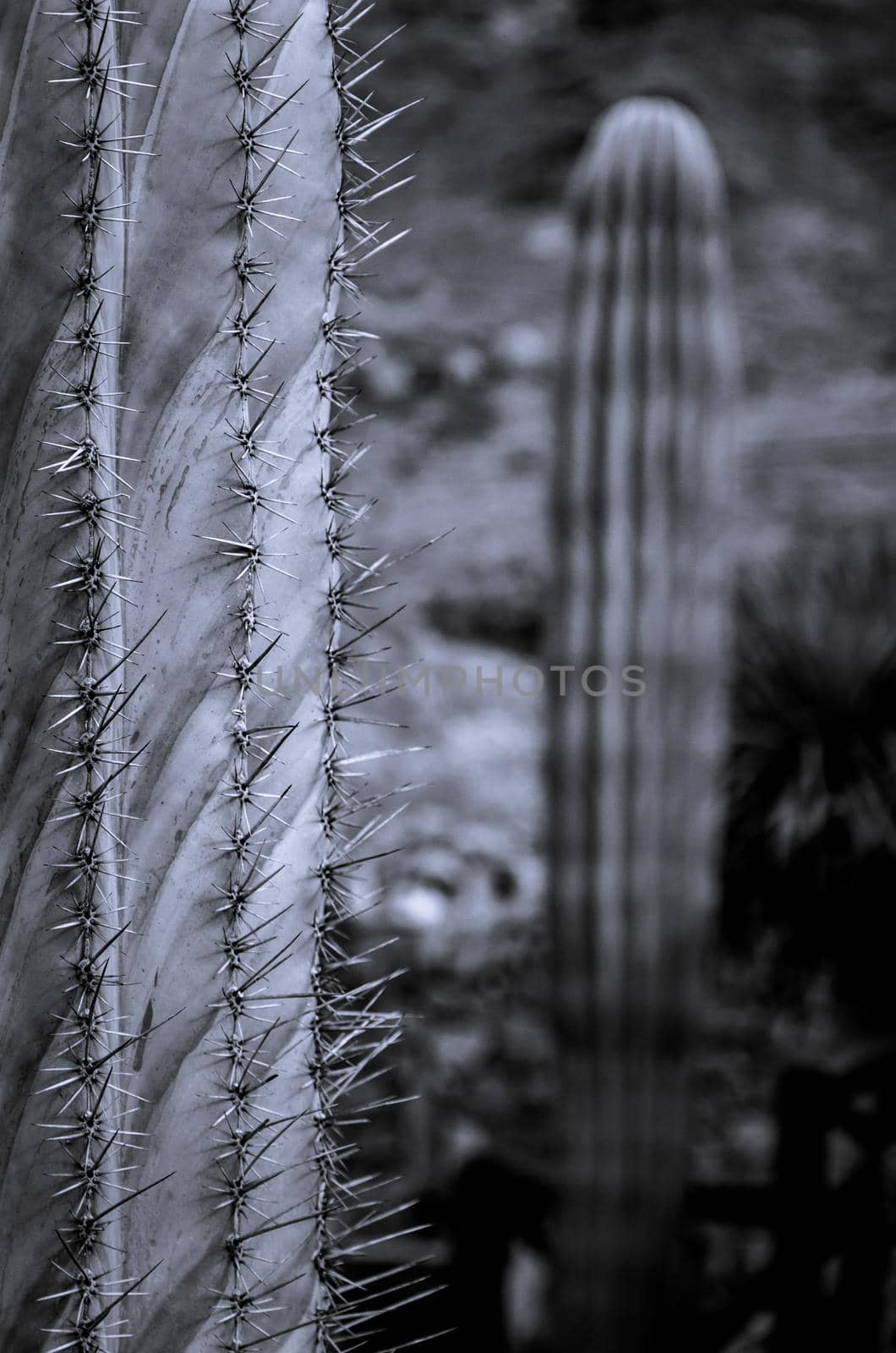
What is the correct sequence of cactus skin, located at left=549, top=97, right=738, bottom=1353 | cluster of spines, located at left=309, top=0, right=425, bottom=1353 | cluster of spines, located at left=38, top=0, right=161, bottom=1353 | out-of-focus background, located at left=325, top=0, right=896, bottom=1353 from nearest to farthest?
1. cluster of spines, located at left=38, top=0, right=161, bottom=1353
2. cluster of spines, located at left=309, top=0, right=425, bottom=1353
3. cactus skin, located at left=549, top=97, right=738, bottom=1353
4. out-of-focus background, located at left=325, top=0, right=896, bottom=1353

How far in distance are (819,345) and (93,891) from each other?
14.4 ft

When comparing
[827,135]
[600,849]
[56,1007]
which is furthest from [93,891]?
[827,135]

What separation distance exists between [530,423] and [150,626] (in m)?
4.05

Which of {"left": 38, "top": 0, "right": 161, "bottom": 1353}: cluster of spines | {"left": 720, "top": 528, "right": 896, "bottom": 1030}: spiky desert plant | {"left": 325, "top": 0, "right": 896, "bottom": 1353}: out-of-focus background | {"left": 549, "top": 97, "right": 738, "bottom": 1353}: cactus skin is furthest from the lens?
{"left": 325, "top": 0, "right": 896, "bottom": 1353}: out-of-focus background

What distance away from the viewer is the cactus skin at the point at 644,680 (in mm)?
2020

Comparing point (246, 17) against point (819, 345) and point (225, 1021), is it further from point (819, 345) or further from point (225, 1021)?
point (819, 345)

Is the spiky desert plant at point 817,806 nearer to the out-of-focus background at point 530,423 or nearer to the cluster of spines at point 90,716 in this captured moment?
the out-of-focus background at point 530,423

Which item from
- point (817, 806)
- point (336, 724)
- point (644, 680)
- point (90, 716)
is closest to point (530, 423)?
point (817, 806)

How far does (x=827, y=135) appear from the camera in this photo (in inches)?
179

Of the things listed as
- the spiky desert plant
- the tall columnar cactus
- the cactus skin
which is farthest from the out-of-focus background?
the tall columnar cactus

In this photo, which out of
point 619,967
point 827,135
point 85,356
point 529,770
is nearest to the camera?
point 85,356

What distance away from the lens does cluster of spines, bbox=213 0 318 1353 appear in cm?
64

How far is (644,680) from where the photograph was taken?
2.03 meters

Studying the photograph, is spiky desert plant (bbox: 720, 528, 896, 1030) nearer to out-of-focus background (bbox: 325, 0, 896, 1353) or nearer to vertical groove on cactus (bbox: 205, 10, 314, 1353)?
out-of-focus background (bbox: 325, 0, 896, 1353)
